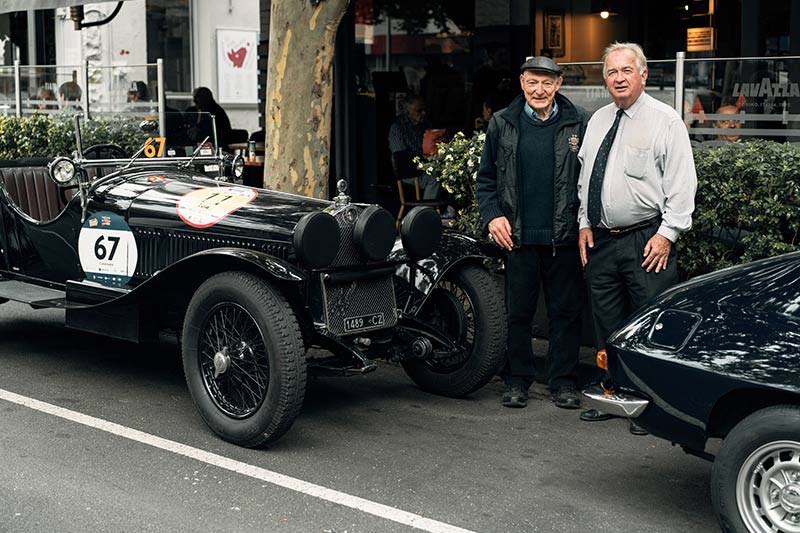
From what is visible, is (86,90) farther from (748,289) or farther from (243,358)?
(748,289)

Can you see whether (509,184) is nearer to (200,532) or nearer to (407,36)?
(200,532)

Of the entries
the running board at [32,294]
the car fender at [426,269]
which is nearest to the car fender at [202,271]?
the running board at [32,294]

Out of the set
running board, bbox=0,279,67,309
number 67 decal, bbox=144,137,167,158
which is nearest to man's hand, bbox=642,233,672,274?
running board, bbox=0,279,67,309

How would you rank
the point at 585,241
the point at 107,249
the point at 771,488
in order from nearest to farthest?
1. the point at 771,488
2. the point at 585,241
3. the point at 107,249

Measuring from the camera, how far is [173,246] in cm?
651

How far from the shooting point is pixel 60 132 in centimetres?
1266

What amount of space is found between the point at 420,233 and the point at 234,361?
128 centimetres

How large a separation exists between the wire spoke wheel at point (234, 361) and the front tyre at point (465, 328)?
1.21 meters

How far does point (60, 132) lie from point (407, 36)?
3.94 m

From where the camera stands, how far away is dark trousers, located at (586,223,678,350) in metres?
5.93

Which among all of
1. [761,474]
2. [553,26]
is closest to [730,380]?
[761,474]

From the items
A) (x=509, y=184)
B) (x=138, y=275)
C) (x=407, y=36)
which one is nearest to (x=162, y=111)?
(x=407, y=36)

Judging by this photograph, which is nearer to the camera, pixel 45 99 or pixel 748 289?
pixel 748 289

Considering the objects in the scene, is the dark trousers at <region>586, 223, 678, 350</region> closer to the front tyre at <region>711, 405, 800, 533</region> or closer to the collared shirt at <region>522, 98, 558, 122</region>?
the collared shirt at <region>522, 98, 558, 122</region>
